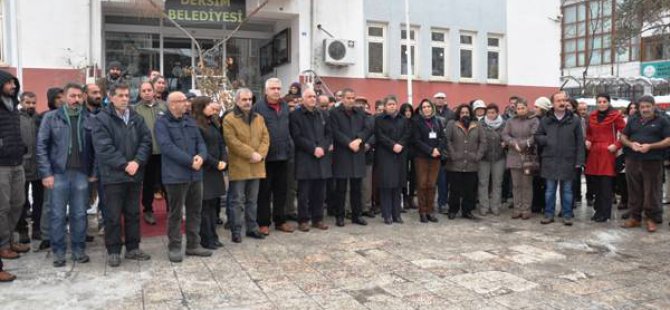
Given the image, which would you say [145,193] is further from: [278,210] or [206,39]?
[206,39]

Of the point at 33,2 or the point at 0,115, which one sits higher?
the point at 33,2

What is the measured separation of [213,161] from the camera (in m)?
6.14

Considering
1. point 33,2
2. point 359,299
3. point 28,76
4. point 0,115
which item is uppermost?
point 33,2

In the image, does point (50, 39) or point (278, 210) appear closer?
point (278, 210)

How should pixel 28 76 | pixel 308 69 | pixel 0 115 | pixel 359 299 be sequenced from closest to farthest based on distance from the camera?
1. pixel 359 299
2. pixel 0 115
3. pixel 28 76
4. pixel 308 69

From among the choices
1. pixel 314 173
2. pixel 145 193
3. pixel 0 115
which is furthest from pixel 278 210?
pixel 0 115

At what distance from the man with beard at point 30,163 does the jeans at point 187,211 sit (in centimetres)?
175

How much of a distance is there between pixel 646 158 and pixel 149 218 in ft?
21.1

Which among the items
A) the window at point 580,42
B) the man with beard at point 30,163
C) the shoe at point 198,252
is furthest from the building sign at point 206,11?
the window at point 580,42

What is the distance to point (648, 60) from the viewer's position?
43.2m

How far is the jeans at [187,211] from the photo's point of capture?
5.77 metres

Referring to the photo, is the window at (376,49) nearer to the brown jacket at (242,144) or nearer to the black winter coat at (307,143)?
the black winter coat at (307,143)

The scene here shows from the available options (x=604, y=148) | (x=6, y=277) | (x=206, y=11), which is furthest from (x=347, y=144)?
(x=206, y=11)

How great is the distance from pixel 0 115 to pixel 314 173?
3.43m
